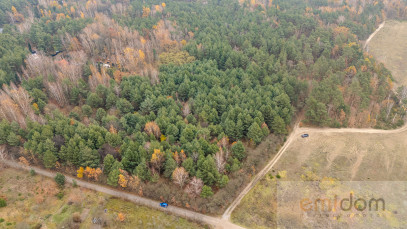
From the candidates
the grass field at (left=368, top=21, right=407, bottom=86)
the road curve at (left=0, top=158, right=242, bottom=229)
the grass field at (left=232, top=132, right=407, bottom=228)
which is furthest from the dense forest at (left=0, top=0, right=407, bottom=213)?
the grass field at (left=368, top=21, right=407, bottom=86)

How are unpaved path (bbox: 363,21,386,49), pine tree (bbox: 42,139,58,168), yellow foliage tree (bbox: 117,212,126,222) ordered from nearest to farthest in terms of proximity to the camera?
yellow foliage tree (bbox: 117,212,126,222)
pine tree (bbox: 42,139,58,168)
unpaved path (bbox: 363,21,386,49)

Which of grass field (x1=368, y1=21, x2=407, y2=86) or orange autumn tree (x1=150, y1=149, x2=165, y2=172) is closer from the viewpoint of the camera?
orange autumn tree (x1=150, y1=149, x2=165, y2=172)

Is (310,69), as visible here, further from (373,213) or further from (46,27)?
(46,27)

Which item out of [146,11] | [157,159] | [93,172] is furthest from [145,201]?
[146,11]

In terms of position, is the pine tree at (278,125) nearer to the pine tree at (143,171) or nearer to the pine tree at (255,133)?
the pine tree at (255,133)

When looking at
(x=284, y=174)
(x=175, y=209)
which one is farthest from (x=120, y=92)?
(x=284, y=174)

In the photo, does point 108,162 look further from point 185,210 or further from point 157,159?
point 185,210

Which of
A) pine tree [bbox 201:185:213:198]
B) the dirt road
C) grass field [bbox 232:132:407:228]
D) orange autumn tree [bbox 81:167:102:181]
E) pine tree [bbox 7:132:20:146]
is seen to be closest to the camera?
the dirt road

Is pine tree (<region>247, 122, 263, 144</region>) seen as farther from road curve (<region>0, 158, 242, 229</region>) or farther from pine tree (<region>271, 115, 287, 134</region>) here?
road curve (<region>0, 158, 242, 229</region>)

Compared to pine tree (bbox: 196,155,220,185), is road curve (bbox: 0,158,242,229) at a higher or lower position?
lower
